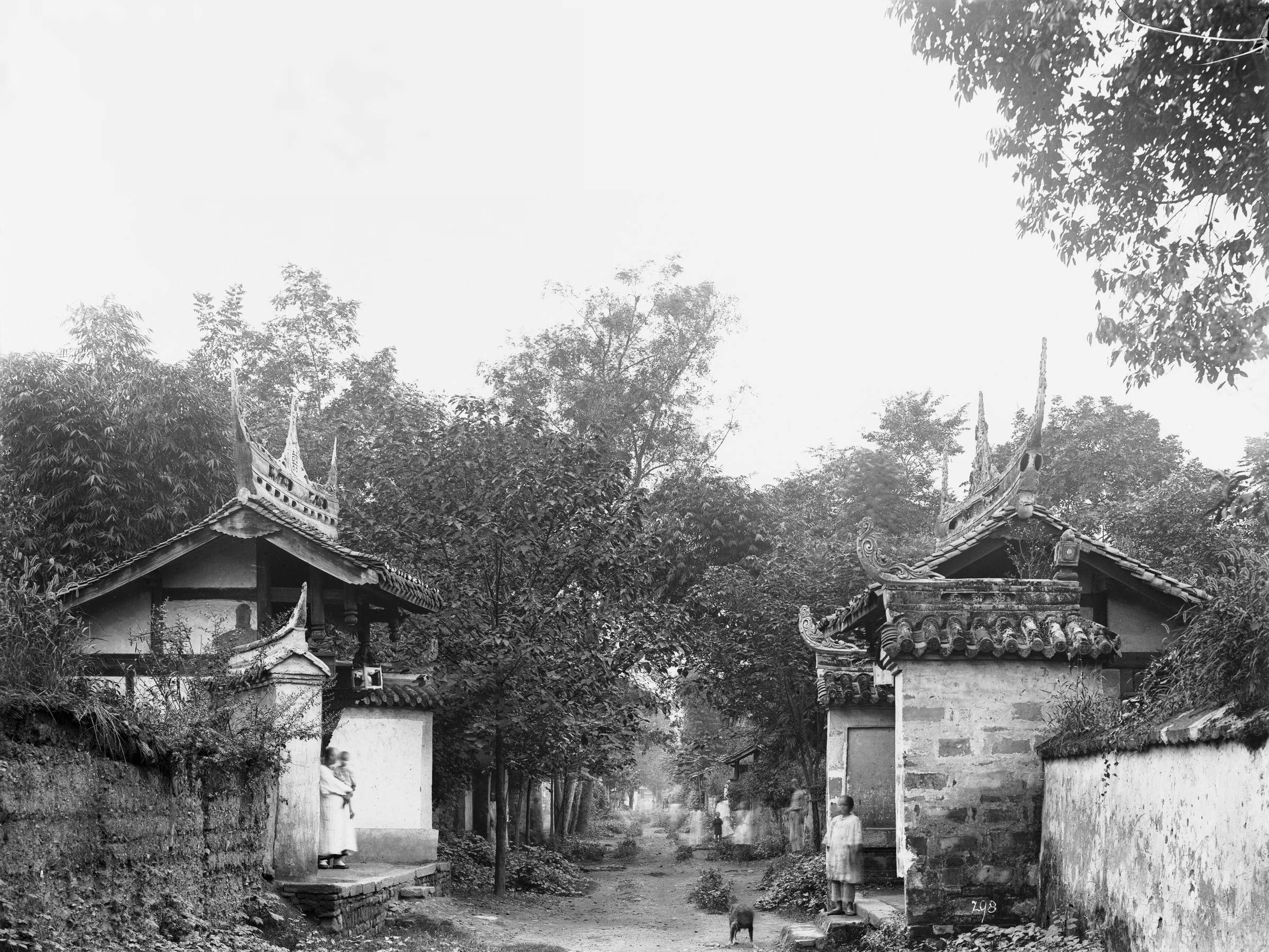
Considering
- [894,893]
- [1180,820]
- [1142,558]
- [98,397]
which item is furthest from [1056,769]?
[98,397]

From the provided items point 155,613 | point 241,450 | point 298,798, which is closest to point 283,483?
point 241,450

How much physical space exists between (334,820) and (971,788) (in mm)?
6975

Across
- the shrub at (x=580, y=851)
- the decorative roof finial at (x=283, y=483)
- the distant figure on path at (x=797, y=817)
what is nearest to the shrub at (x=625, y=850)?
the shrub at (x=580, y=851)

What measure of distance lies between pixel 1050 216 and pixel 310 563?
8.93 m

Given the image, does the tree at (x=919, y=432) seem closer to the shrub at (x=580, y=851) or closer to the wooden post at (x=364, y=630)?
the shrub at (x=580, y=851)

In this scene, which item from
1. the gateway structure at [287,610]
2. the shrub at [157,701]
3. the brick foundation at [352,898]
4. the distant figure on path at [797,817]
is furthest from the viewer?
the distant figure on path at [797,817]

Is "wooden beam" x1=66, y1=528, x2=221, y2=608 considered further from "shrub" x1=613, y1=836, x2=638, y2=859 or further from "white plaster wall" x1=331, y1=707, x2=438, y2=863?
"shrub" x1=613, y1=836, x2=638, y2=859

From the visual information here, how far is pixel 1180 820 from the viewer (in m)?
7.42

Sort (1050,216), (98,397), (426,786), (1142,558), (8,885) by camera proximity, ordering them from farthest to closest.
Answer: (1142,558)
(98,397)
(426,786)
(1050,216)
(8,885)

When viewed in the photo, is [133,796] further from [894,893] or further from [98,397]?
[98,397]

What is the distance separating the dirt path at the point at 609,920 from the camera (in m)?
15.3

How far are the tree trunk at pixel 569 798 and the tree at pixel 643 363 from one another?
872 cm

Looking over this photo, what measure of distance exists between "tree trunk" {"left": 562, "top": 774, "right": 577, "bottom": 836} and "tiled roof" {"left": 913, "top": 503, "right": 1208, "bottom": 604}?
57.8 ft

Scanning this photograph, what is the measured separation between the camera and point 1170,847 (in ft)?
24.8
